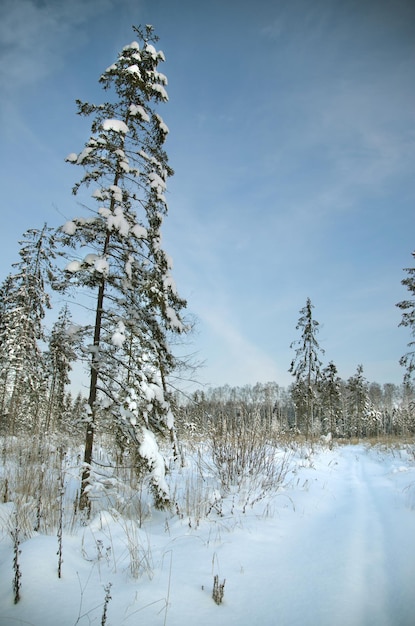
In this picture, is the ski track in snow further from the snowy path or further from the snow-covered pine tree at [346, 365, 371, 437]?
the snow-covered pine tree at [346, 365, 371, 437]

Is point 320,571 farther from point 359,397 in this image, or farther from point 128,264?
point 359,397

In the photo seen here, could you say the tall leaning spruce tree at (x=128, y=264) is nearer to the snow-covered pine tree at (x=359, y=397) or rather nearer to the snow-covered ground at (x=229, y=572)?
the snow-covered ground at (x=229, y=572)

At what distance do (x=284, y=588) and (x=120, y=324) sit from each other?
4135 mm

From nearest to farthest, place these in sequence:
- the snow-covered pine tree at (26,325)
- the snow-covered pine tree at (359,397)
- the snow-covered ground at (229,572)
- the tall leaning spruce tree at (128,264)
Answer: the snow-covered ground at (229,572), the tall leaning spruce tree at (128,264), the snow-covered pine tree at (26,325), the snow-covered pine tree at (359,397)

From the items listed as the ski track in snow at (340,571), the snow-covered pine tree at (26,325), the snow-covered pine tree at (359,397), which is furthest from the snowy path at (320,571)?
the snow-covered pine tree at (359,397)

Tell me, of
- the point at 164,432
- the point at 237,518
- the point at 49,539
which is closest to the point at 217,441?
the point at 164,432

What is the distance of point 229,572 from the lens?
2740mm

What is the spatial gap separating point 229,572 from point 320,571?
785mm

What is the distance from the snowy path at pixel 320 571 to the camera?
2.16 metres

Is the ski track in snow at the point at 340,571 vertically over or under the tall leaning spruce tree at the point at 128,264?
under

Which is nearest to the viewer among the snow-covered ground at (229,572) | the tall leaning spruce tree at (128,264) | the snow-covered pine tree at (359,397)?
→ the snow-covered ground at (229,572)

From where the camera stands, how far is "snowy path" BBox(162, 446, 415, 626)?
216 cm

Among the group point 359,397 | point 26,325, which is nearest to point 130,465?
→ point 26,325

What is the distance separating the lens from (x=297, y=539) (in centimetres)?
349
